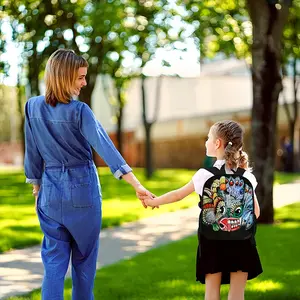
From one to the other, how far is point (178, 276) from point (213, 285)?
2630 millimetres

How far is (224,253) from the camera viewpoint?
14.1 ft

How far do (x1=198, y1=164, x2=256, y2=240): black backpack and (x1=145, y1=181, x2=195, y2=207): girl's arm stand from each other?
0.34 ft

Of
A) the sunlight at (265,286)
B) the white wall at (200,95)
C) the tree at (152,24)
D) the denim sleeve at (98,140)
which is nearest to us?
the denim sleeve at (98,140)

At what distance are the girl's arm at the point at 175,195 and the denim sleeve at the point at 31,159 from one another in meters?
0.78

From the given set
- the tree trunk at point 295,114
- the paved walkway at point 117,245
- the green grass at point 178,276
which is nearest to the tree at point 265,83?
the paved walkway at point 117,245

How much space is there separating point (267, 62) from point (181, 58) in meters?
5.99

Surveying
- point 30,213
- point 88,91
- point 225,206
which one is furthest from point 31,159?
point 88,91

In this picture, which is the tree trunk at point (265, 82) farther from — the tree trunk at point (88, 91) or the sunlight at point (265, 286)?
the tree trunk at point (88, 91)

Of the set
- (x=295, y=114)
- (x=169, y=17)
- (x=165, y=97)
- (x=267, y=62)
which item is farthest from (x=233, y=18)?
(x=165, y=97)

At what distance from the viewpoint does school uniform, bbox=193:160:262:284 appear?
4305 mm

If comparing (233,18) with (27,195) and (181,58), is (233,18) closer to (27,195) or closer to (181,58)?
(181,58)

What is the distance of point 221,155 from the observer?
4.30 m

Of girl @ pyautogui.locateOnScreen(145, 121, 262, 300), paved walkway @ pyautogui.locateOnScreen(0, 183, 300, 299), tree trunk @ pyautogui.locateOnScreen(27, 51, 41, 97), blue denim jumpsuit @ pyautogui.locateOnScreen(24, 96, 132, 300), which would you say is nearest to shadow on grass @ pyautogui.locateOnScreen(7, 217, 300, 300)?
paved walkway @ pyautogui.locateOnScreen(0, 183, 300, 299)

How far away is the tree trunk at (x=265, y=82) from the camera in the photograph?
11430mm
